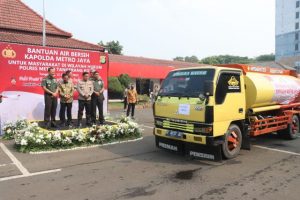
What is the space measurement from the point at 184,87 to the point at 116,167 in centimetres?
240

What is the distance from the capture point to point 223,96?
7.46m

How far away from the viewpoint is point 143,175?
6562mm

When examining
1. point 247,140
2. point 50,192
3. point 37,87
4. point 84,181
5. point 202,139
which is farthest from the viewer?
point 37,87

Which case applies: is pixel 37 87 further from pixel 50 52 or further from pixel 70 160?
pixel 70 160

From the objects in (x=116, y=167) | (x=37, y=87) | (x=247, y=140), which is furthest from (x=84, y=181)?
(x=37, y=87)

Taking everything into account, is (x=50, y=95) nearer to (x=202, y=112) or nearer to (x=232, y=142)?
(x=202, y=112)

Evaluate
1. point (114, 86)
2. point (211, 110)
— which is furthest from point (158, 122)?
point (114, 86)

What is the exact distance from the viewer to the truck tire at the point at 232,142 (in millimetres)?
7594

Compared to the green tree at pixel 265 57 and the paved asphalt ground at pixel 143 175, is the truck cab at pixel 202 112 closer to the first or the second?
the paved asphalt ground at pixel 143 175

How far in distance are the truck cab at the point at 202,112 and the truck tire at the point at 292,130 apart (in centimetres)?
312

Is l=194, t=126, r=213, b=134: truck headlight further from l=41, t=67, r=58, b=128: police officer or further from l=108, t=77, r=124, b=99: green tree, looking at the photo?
l=108, t=77, r=124, b=99: green tree

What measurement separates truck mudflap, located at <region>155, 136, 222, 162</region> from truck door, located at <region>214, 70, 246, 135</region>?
447mm

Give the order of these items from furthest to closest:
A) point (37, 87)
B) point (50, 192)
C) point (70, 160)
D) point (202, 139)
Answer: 1. point (37, 87)
2. point (70, 160)
3. point (202, 139)
4. point (50, 192)

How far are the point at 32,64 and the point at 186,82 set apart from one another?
5.81 metres
